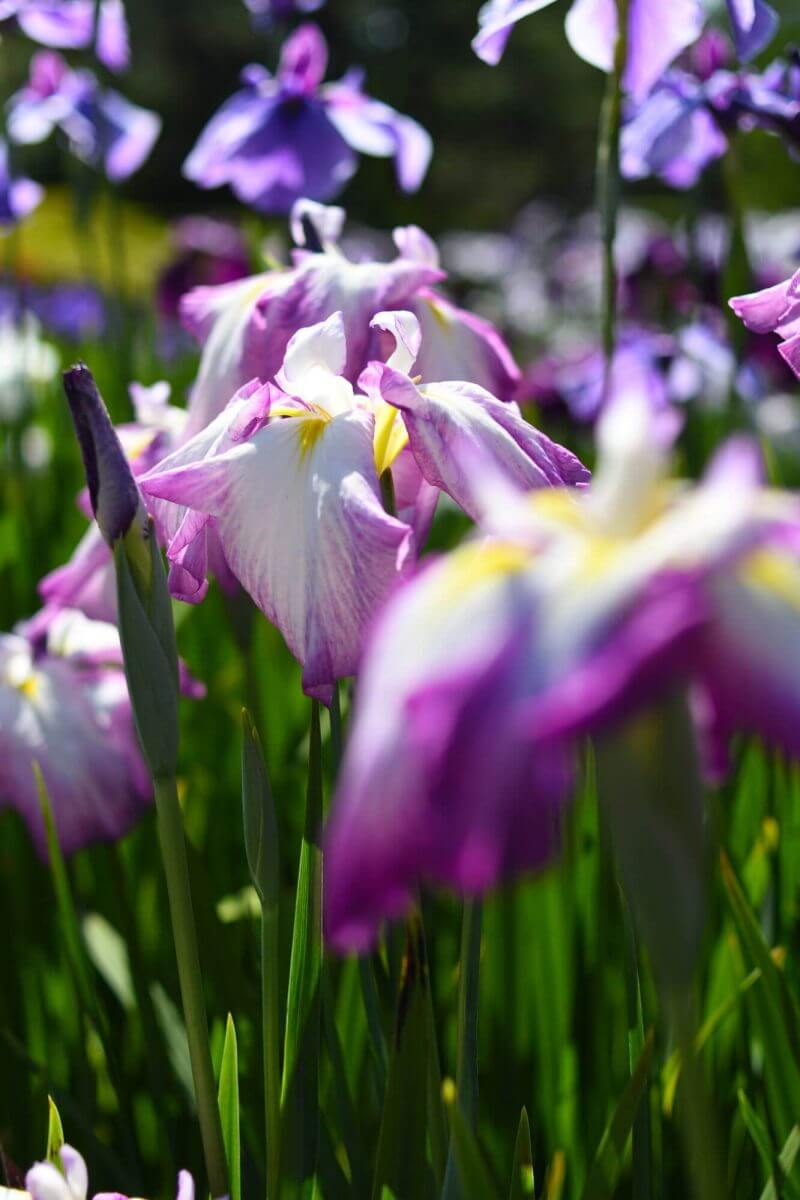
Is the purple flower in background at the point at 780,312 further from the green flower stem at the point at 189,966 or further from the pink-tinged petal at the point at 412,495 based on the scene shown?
the green flower stem at the point at 189,966

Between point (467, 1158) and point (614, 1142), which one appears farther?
point (614, 1142)

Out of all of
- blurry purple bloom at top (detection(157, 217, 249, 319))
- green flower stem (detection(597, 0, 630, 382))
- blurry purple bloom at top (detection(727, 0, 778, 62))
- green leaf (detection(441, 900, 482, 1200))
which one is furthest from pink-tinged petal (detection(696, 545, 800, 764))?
blurry purple bloom at top (detection(157, 217, 249, 319))

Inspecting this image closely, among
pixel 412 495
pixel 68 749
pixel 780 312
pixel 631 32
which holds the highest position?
pixel 631 32

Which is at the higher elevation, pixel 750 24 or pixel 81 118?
pixel 750 24

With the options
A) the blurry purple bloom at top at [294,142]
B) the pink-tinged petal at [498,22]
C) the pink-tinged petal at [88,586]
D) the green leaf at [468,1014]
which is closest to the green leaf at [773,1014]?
the green leaf at [468,1014]

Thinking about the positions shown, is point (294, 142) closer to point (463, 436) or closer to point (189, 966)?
point (463, 436)

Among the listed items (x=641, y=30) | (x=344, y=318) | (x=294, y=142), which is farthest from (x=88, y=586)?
(x=294, y=142)
